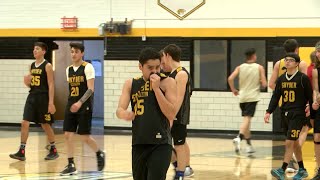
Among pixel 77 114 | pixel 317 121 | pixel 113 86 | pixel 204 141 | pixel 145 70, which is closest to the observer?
pixel 145 70

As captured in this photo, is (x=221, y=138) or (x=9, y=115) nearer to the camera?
(x=221, y=138)

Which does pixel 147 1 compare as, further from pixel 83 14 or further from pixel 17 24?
pixel 17 24

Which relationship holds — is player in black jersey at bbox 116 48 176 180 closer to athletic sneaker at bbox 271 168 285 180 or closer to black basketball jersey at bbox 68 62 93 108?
athletic sneaker at bbox 271 168 285 180

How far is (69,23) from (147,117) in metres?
12.6

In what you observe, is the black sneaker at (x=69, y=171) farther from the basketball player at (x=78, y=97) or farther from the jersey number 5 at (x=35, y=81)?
the jersey number 5 at (x=35, y=81)

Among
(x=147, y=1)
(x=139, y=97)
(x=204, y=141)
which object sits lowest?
(x=204, y=141)

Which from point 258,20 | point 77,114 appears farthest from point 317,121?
point 258,20

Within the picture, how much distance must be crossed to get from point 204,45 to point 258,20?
5.36ft

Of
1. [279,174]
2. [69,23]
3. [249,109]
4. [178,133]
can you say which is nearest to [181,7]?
[69,23]

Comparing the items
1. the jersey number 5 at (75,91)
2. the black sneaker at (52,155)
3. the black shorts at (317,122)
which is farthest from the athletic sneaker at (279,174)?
the black sneaker at (52,155)

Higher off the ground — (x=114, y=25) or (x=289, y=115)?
(x=114, y=25)

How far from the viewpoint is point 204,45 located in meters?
18.8

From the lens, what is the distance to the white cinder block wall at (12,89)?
2011 cm

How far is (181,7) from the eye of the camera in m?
18.6
